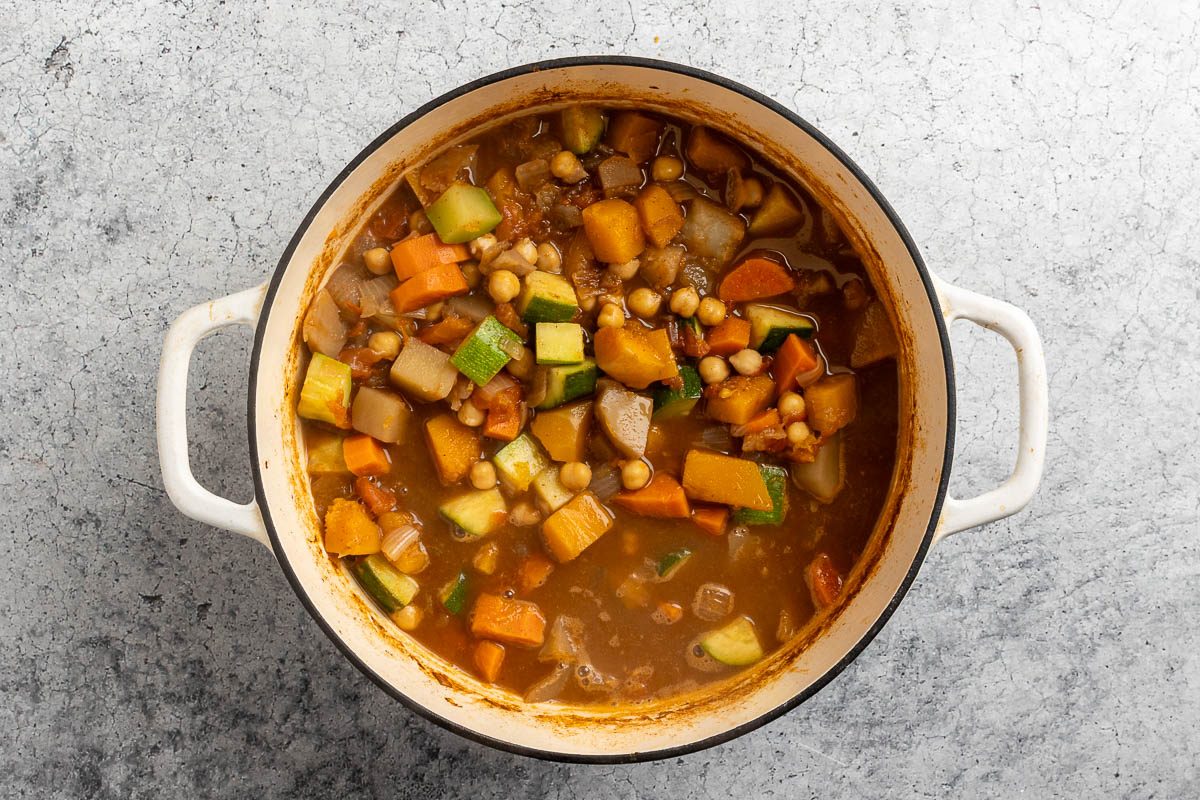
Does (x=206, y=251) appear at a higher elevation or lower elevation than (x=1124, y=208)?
lower

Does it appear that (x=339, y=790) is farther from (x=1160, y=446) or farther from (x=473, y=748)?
(x=1160, y=446)

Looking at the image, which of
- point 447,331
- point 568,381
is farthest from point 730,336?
point 447,331

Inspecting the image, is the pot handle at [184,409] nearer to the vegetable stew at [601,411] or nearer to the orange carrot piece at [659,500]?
the vegetable stew at [601,411]

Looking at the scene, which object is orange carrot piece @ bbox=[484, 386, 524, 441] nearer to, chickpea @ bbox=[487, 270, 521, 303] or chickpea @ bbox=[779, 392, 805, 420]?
chickpea @ bbox=[487, 270, 521, 303]

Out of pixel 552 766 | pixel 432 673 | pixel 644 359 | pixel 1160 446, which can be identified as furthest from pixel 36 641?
pixel 1160 446

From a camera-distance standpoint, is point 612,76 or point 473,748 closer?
point 612,76

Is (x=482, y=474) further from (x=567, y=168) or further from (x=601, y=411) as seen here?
(x=567, y=168)
